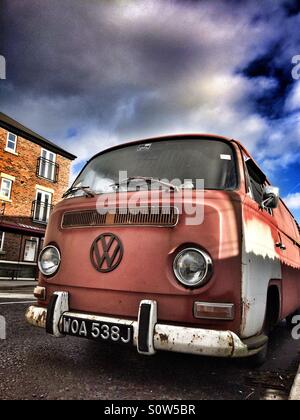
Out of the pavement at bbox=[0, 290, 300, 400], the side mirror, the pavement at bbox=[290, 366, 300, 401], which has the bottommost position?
the pavement at bbox=[0, 290, 300, 400]

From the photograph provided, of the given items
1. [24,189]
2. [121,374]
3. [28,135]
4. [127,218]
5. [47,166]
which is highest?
[28,135]

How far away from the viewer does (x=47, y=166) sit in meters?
24.4

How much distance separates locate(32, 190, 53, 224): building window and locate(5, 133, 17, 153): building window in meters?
3.47

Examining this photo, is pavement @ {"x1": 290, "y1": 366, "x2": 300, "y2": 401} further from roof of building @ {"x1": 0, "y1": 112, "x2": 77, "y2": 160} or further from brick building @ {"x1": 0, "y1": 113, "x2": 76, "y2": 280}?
roof of building @ {"x1": 0, "y1": 112, "x2": 77, "y2": 160}

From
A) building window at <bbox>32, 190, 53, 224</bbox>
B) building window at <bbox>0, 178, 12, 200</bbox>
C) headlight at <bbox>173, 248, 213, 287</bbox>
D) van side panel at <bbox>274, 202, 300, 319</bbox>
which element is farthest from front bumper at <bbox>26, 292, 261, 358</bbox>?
building window at <bbox>32, 190, 53, 224</bbox>

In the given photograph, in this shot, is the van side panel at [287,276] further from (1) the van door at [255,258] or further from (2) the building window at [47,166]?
(2) the building window at [47,166]

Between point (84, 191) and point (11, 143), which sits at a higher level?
point (11, 143)

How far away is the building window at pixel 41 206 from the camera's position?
22891mm

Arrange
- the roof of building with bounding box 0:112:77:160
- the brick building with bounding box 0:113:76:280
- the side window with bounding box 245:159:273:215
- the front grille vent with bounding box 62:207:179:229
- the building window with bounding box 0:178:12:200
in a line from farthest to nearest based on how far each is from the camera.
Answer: the roof of building with bounding box 0:112:77:160
the building window with bounding box 0:178:12:200
the brick building with bounding box 0:113:76:280
the side window with bounding box 245:159:273:215
the front grille vent with bounding box 62:207:179:229

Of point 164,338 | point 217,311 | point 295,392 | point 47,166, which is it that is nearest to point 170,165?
point 217,311

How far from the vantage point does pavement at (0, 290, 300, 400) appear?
2301mm

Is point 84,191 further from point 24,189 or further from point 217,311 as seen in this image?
point 24,189

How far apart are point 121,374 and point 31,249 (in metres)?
21.1

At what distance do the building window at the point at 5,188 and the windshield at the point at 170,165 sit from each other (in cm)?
1889
